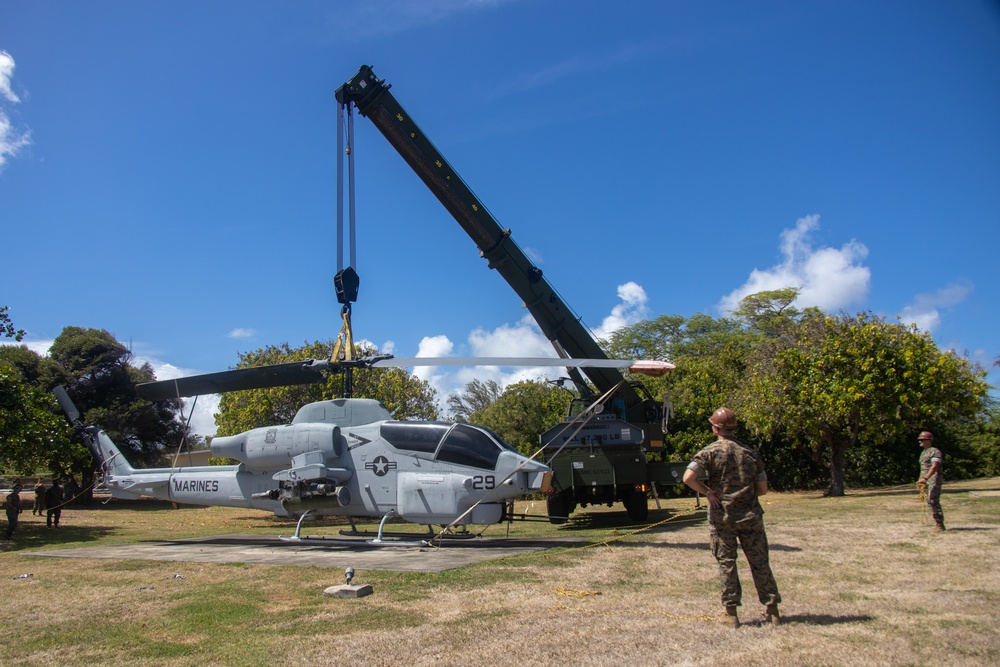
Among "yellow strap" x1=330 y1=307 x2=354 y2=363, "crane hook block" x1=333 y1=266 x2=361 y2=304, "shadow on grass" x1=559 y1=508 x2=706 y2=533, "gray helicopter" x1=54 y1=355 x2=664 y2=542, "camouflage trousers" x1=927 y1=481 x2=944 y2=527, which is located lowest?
"shadow on grass" x1=559 y1=508 x2=706 y2=533

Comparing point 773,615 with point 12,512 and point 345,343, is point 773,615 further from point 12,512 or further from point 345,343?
point 12,512

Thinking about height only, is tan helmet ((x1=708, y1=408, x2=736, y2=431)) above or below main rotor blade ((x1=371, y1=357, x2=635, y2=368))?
below

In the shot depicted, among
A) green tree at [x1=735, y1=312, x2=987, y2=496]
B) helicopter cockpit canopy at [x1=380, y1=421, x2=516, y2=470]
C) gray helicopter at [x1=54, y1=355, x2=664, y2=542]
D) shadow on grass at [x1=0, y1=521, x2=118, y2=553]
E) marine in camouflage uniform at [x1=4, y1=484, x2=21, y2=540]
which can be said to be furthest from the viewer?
green tree at [x1=735, y1=312, x2=987, y2=496]

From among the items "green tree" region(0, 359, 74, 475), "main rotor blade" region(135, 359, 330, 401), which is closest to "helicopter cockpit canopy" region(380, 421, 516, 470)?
"main rotor blade" region(135, 359, 330, 401)

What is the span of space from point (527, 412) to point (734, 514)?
22.3 metres

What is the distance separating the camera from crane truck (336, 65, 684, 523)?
12305 mm

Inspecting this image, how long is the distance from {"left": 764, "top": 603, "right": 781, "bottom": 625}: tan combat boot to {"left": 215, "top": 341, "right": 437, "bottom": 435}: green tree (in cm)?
1970

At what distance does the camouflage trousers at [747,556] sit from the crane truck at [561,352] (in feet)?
22.9

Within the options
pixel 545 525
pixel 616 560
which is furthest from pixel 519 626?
pixel 545 525

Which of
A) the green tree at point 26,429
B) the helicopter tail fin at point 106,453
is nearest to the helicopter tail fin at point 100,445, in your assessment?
the helicopter tail fin at point 106,453

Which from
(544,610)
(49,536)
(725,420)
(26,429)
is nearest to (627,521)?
(544,610)

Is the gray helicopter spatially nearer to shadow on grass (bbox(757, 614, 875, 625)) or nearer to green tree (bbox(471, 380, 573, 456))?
shadow on grass (bbox(757, 614, 875, 625))

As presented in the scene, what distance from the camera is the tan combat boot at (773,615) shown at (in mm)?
5066

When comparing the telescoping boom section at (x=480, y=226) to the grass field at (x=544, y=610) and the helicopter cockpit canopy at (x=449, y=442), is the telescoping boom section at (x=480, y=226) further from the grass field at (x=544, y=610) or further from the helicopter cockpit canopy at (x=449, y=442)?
the grass field at (x=544, y=610)
